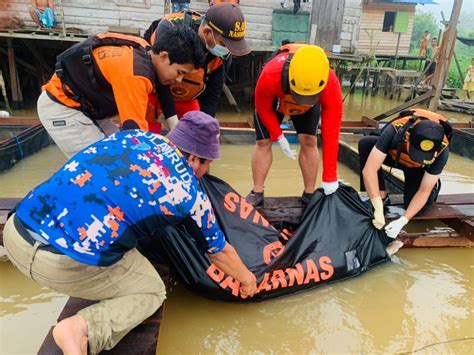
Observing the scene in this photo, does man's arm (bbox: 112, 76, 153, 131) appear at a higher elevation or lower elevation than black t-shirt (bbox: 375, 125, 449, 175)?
higher

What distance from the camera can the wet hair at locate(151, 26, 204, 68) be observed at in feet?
5.95

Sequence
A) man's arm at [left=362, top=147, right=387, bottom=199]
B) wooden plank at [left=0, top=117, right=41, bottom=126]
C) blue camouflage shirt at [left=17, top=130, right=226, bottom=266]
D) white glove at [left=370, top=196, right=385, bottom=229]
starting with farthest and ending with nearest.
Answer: wooden plank at [left=0, top=117, right=41, bottom=126] < man's arm at [left=362, top=147, right=387, bottom=199] < white glove at [left=370, top=196, right=385, bottom=229] < blue camouflage shirt at [left=17, top=130, right=226, bottom=266]

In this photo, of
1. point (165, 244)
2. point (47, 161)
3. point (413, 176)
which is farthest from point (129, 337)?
point (47, 161)

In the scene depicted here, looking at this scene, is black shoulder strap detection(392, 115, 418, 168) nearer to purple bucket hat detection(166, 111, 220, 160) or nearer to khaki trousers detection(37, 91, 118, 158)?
purple bucket hat detection(166, 111, 220, 160)

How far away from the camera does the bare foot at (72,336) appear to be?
1.39m

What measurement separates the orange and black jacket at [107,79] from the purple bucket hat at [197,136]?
1.28 ft

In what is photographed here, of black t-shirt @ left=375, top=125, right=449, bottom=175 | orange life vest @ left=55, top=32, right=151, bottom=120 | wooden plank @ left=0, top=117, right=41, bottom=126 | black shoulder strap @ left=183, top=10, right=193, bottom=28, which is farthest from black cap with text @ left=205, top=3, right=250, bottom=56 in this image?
wooden plank @ left=0, top=117, right=41, bottom=126

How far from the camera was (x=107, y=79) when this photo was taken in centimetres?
198

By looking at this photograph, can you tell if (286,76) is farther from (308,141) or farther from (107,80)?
(107,80)

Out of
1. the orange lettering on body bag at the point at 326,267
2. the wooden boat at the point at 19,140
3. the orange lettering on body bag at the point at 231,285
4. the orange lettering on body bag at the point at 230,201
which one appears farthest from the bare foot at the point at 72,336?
the wooden boat at the point at 19,140

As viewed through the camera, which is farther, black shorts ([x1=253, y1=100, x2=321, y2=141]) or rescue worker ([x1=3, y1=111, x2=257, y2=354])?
black shorts ([x1=253, y1=100, x2=321, y2=141])

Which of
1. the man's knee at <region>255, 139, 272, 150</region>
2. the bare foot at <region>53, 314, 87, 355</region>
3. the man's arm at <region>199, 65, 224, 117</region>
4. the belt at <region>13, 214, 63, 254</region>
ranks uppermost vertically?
the man's arm at <region>199, 65, 224, 117</region>

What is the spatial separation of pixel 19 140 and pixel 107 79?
150 inches

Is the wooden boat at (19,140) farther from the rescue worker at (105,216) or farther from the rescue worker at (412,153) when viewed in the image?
the rescue worker at (412,153)
